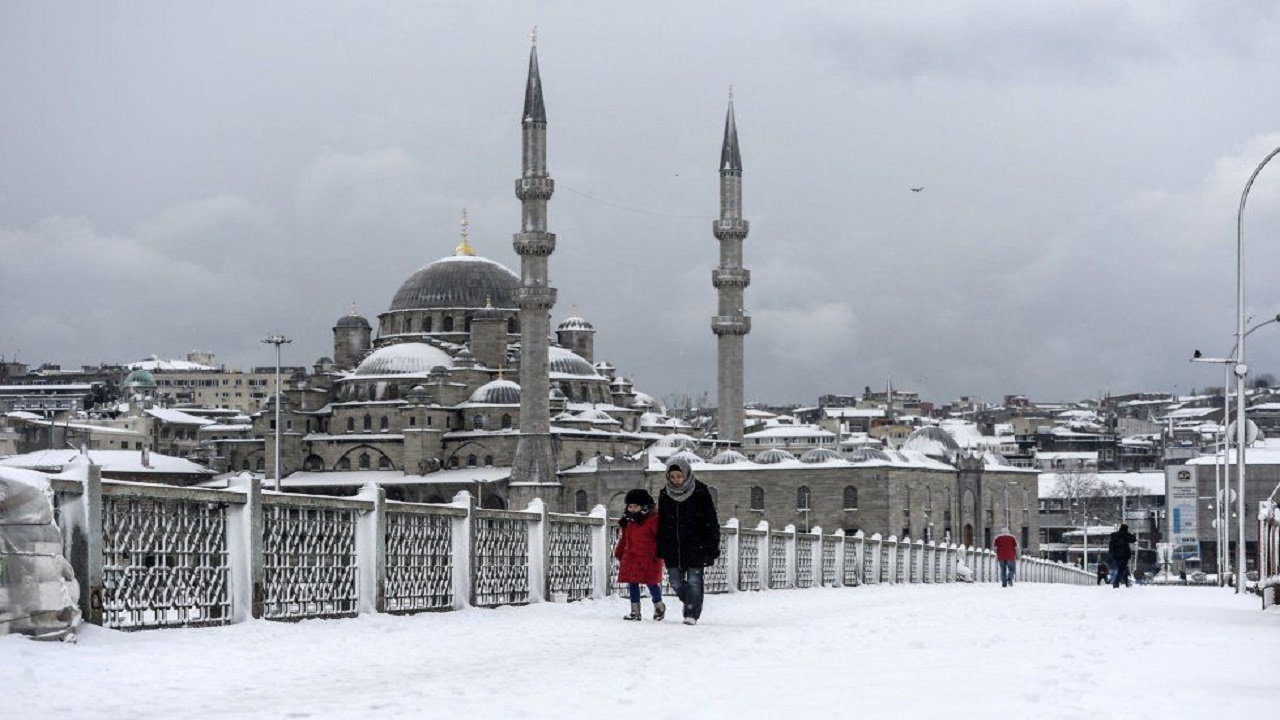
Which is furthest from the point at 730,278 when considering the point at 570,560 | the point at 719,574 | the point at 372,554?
the point at 372,554

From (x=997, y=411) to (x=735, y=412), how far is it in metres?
111

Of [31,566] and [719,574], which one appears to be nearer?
[31,566]

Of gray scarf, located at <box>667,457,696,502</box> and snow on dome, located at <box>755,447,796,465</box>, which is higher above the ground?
snow on dome, located at <box>755,447,796,465</box>

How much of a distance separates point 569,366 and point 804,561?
64.0 meters

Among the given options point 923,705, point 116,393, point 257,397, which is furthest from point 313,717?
point 257,397

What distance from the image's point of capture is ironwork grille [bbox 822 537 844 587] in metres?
25.5

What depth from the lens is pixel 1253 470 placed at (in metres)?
88.4

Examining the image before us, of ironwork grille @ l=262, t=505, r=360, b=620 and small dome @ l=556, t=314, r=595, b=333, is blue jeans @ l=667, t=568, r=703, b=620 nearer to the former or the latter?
ironwork grille @ l=262, t=505, r=360, b=620

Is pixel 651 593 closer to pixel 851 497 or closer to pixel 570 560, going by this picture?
pixel 570 560

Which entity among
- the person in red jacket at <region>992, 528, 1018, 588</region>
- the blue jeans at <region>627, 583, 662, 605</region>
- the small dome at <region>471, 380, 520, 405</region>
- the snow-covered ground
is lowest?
the person in red jacket at <region>992, 528, 1018, 588</region>

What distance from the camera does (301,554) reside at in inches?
449

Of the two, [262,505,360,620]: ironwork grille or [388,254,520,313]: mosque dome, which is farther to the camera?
[388,254,520,313]: mosque dome

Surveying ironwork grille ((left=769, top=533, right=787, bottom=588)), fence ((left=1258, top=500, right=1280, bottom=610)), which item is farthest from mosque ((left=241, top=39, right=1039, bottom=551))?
fence ((left=1258, top=500, right=1280, bottom=610))

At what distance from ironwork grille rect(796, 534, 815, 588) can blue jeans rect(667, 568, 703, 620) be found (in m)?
10.4
